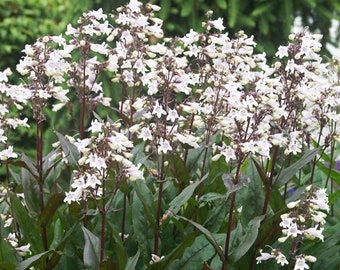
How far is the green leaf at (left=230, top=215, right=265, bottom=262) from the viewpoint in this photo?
2944mm

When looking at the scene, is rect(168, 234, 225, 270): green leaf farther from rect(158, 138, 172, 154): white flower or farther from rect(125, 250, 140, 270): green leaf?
rect(158, 138, 172, 154): white flower

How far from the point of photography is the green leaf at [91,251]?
9.50ft

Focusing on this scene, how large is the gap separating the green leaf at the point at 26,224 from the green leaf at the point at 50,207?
0.16ft

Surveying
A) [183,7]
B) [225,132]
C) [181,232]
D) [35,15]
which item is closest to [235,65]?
[225,132]

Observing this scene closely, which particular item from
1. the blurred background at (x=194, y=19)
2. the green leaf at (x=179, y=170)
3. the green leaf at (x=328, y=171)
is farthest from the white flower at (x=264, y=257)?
the blurred background at (x=194, y=19)

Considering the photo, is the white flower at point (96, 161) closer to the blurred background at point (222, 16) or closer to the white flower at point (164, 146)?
the white flower at point (164, 146)

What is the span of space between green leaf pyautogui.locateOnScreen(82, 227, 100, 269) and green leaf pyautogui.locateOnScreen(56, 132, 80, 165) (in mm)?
342

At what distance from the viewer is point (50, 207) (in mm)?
3066

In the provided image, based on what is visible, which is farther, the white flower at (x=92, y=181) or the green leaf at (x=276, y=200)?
the green leaf at (x=276, y=200)

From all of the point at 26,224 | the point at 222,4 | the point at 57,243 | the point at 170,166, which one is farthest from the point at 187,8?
the point at 26,224

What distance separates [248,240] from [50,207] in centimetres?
82

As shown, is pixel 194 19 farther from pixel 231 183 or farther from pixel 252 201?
pixel 231 183

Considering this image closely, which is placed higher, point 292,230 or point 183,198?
point 183,198

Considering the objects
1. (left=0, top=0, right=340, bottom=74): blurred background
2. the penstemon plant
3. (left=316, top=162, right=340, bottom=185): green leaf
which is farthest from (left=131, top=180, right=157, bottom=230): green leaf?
(left=0, top=0, right=340, bottom=74): blurred background
